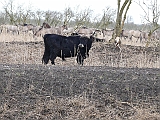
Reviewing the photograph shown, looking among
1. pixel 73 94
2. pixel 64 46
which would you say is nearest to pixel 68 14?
pixel 64 46

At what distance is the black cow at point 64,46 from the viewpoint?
631 inches

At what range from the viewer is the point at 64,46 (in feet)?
53.5

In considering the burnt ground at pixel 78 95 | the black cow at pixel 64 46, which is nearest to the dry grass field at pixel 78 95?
the burnt ground at pixel 78 95

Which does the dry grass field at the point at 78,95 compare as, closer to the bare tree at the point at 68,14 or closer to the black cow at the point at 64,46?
the black cow at the point at 64,46

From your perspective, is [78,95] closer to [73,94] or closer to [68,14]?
[73,94]

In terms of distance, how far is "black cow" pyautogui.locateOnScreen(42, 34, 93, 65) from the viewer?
16.0 m

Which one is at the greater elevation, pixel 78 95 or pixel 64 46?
pixel 64 46

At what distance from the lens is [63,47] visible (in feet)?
53.5

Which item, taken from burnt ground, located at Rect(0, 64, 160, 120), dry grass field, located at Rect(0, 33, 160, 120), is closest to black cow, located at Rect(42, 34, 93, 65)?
dry grass field, located at Rect(0, 33, 160, 120)

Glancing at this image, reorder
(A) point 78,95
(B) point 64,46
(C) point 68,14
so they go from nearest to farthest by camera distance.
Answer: (A) point 78,95, (B) point 64,46, (C) point 68,14

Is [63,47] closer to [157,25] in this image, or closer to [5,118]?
[157,25]

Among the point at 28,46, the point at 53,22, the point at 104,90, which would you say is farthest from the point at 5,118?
the point at 53,22

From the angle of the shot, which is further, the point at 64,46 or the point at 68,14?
the point at 68,14

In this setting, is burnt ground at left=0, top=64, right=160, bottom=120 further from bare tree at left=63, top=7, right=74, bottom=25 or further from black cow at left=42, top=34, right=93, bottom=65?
bare tree at left=63, top=7, right=74, bottom=25
